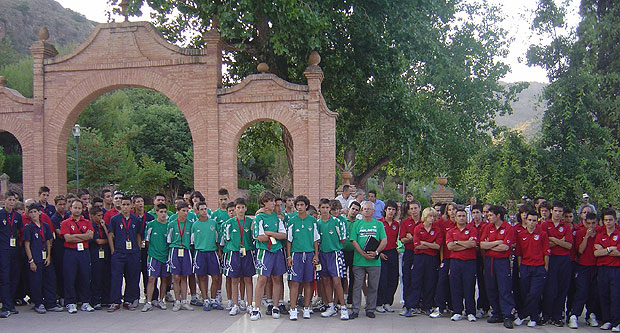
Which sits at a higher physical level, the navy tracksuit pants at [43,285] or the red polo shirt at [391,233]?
the red polo shirt at [391,233]

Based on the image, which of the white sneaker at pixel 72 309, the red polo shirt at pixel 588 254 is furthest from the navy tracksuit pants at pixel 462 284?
the white sneaker at pixel 72 309

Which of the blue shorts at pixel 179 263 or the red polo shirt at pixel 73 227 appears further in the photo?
the blue shorts at pixel 179 263

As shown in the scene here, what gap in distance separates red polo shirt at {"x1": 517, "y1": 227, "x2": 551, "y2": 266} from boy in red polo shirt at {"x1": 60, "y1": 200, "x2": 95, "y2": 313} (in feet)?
23.0

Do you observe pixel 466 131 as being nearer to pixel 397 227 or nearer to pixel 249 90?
pixel 249 90

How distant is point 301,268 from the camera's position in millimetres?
8680

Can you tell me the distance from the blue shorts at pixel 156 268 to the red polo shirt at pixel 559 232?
6.27 m

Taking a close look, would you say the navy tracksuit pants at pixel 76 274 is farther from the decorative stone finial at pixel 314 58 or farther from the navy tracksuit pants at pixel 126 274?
the decorative stone finial at pixel 314 58

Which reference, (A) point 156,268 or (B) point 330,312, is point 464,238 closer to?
(B) point 330,312

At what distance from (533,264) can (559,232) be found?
68 centimetres

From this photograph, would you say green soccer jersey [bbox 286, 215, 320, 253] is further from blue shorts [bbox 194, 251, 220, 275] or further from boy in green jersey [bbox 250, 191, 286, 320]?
blue shorts [bbox 194, 251, 220, 275]

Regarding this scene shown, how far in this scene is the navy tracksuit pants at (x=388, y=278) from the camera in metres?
9.31

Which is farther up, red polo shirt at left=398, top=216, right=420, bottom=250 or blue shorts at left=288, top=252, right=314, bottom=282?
red polo shirt at left=398, top=216, right=420, bottom=250

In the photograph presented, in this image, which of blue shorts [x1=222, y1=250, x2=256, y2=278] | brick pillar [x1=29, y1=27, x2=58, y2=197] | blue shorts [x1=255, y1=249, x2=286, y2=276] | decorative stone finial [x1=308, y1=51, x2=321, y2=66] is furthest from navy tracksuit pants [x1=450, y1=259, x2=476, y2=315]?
brick pillar [x1=29, y1=27, x2=58, y2=197]

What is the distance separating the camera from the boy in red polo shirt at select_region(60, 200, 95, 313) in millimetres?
9023
